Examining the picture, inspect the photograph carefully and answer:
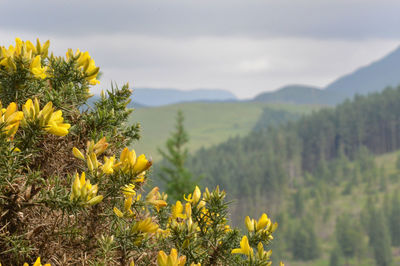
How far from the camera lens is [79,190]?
5.36 ft

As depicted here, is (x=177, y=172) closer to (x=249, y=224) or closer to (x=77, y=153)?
(x=249, y=224)

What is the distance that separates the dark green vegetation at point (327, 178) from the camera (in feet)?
304

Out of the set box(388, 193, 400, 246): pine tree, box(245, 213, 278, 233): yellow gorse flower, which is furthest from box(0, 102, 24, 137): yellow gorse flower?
box(388, 193, 400, 246): pine tree

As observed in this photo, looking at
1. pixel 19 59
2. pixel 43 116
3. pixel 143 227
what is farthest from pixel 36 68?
pixel 143 227

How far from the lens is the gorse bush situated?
1654mm

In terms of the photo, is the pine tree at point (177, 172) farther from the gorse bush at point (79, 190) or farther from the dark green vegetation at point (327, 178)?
the dark green vegetation at point (327, 178)

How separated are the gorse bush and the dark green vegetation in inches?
3564

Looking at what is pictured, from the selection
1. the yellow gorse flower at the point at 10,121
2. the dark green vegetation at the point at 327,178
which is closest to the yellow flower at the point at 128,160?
the yellow gorse flower at the point at 10,121

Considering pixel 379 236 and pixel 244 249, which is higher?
pixel 244 249

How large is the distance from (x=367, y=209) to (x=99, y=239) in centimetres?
10847

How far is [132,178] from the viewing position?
185cm

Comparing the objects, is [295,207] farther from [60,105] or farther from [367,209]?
[60,105]

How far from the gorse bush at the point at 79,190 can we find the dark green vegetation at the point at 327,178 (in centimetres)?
9053

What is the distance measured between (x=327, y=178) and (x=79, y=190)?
122991 mm
